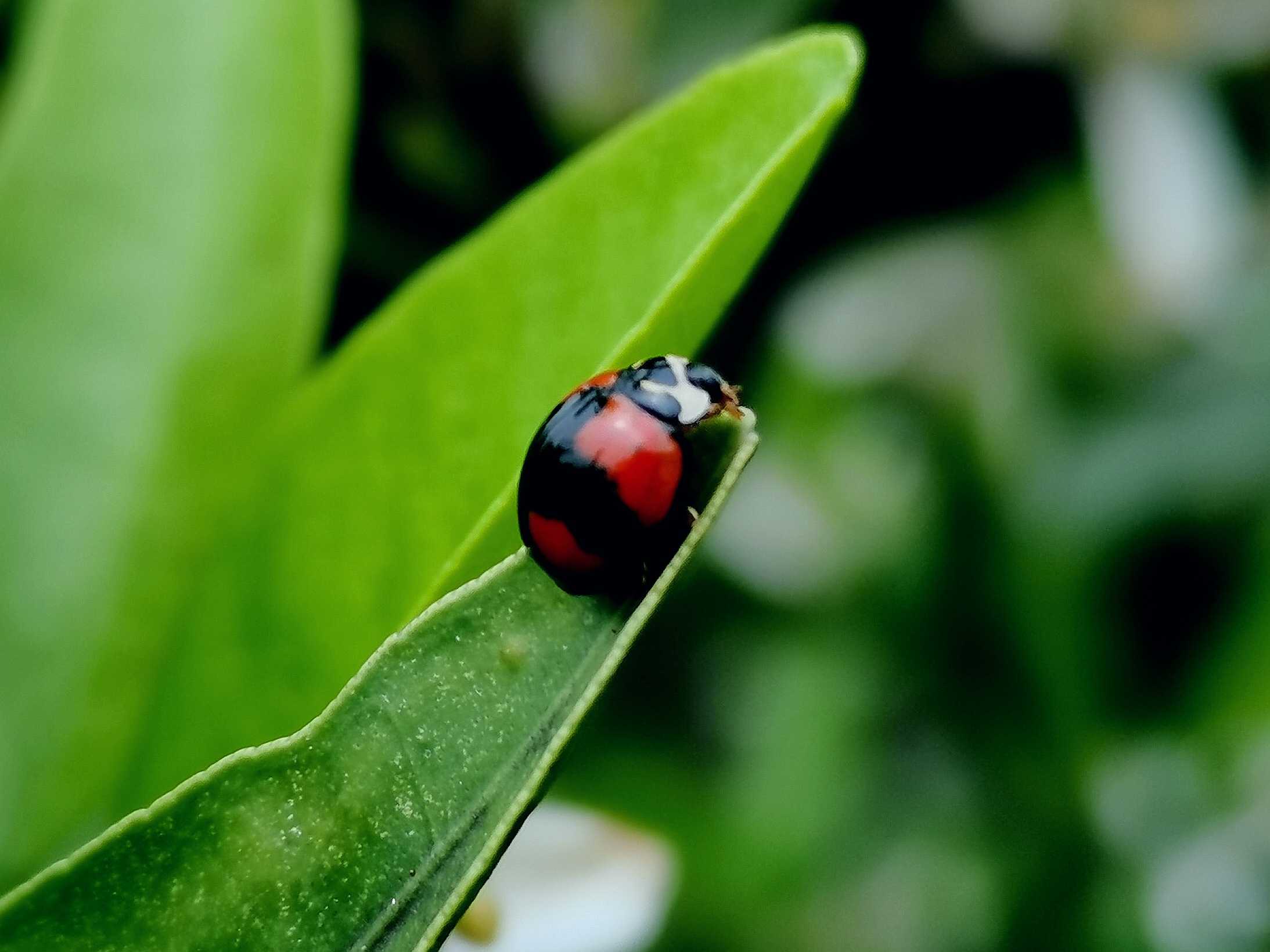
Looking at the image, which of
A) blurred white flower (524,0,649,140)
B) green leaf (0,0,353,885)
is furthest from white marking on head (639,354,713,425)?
blurred white flower (524,0,649,140)

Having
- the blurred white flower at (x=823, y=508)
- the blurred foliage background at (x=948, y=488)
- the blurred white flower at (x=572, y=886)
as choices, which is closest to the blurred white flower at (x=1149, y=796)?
the blurred foliage background at (x=948, y=488)

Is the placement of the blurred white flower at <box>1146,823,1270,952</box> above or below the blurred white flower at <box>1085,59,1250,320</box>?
below

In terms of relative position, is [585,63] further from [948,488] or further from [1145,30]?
[1145,30]

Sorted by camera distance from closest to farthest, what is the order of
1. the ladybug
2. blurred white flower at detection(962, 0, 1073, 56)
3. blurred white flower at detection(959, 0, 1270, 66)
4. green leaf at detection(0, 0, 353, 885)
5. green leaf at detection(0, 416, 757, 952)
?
green leaf at detection(0, 416, 757, 952) → the ladybug → green leaf at detection(0, 0, 353, 885) → blurred white flower at detection(962, 0, 1073, 56) → blurred white flower at detection(959, 0, 1270, 66)

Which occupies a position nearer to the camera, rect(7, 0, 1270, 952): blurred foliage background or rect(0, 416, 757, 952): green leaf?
rect(0, 416, 757, 952): green leaf

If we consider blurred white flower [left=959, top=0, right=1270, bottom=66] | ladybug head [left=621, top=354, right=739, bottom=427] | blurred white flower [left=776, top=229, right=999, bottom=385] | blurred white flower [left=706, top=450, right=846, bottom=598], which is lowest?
blurred white flower [left=706, top=450, right=846, bottom=598]

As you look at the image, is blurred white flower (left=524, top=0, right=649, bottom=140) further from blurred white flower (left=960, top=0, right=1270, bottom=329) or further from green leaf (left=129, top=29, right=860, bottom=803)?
green leaf (left=129, top=29, right=860, bottom=803)

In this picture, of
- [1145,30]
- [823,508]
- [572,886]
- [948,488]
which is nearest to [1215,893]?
[948,488]
